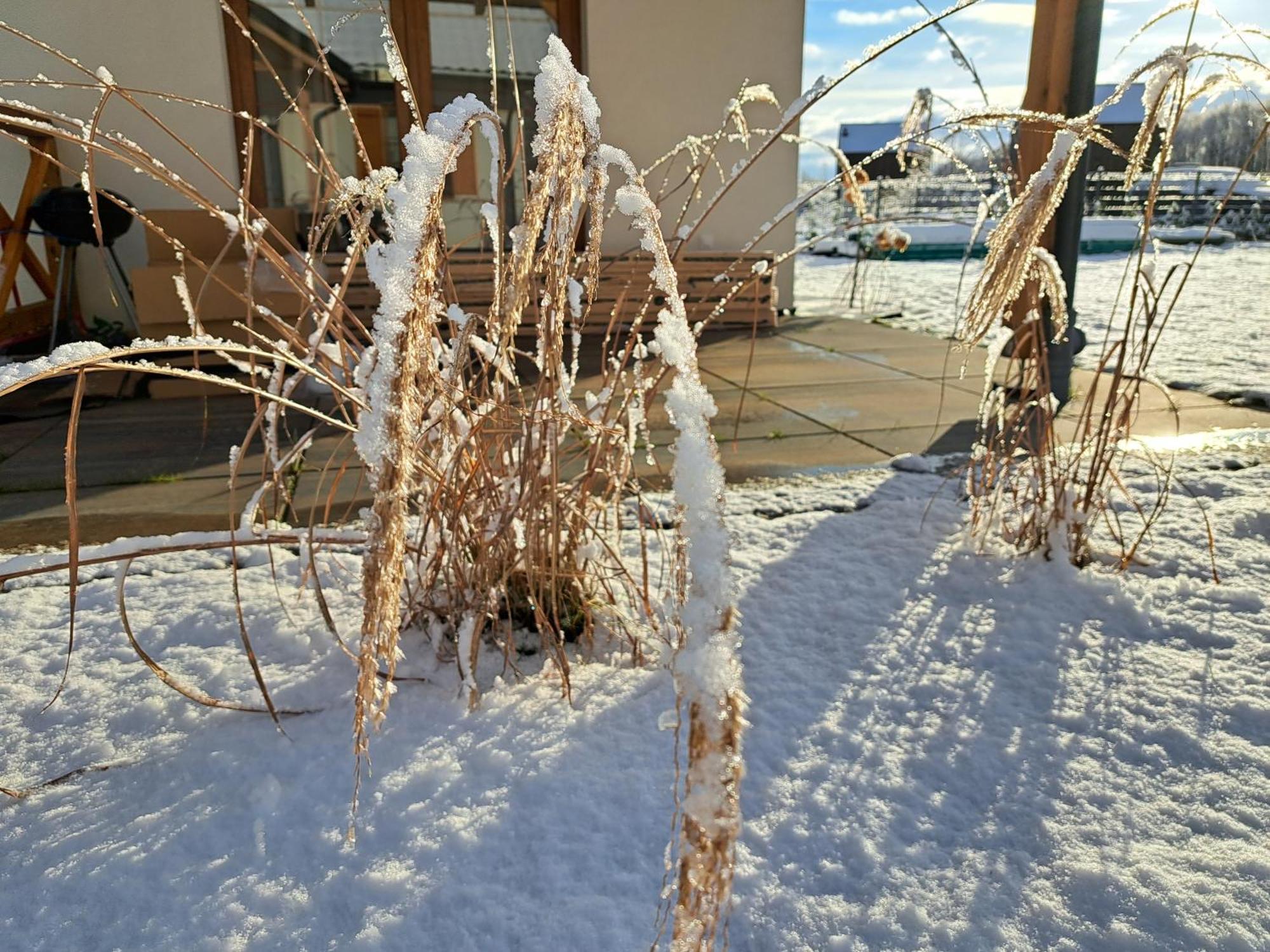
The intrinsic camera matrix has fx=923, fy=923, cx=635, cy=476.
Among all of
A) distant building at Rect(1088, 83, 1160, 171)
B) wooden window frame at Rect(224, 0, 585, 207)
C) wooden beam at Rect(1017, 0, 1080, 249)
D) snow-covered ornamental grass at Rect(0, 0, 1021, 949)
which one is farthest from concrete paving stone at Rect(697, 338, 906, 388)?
wooden window frame at Rect(224, 0, 585, 207)

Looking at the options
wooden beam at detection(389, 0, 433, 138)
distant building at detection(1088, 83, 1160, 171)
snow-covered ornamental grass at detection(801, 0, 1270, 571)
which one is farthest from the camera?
wooden beam at detection(389, 0, 433, 138)

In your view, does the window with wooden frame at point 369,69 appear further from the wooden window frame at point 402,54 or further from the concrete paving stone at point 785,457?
the concrete paving stone at point 785,457

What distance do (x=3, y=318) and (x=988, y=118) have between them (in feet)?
13.5

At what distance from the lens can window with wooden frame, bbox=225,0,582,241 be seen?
4.68 m

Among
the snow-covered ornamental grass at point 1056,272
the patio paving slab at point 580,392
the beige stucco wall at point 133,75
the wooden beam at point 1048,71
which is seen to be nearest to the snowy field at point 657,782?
the snow-covered ornamental grass at point 1056,272

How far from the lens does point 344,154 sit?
5.18 m

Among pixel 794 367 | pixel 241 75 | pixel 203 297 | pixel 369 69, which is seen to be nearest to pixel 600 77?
pixel 369 69

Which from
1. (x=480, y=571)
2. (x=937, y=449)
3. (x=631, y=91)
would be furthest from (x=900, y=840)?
(x=631, y=91)

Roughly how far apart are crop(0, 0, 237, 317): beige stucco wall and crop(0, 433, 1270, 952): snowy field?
3.50 meters

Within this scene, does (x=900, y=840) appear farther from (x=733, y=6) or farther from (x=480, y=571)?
(x=733, y=6)

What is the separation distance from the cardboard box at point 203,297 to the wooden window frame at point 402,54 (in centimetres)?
97

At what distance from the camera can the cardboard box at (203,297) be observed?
3.47 m

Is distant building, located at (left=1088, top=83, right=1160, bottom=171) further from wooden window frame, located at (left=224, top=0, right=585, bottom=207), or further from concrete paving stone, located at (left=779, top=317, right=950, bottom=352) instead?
wooden window frame, located at (left=224, top=0, right=585, bottom=207)

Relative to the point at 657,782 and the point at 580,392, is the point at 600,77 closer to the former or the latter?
the point at 580,392
